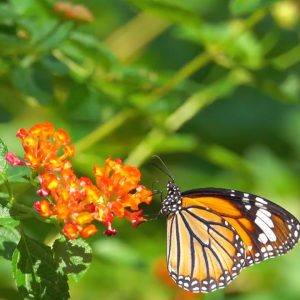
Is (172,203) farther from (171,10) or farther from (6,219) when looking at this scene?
(6,219)

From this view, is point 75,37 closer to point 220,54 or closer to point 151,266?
point 220,54

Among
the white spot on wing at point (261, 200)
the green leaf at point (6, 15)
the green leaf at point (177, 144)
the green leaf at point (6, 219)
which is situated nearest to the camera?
the green leaf at point (6, 219)

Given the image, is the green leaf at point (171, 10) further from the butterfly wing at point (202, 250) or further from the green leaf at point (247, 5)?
the butterfly wing at point (202, 250)

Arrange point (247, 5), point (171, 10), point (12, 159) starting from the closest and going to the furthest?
point (12, 159), point (247, 5), point (171, 10)

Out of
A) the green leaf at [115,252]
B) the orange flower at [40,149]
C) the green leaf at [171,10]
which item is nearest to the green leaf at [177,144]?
the green leaf at [115,252]

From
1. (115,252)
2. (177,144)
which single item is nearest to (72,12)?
(177,144)

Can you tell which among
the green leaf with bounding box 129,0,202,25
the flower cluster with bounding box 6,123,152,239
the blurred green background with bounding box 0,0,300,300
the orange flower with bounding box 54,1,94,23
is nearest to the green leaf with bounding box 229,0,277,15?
the blurred green background with bounding box 0,0,300,300
